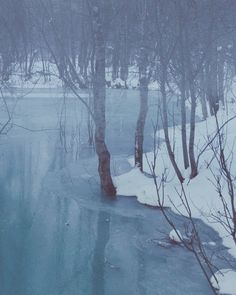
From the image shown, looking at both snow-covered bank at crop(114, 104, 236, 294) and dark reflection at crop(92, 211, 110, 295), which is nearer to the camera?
dark reflection at crop(92, 211, 110, 295)

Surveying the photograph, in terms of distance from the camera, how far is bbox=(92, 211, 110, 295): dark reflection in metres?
7.30

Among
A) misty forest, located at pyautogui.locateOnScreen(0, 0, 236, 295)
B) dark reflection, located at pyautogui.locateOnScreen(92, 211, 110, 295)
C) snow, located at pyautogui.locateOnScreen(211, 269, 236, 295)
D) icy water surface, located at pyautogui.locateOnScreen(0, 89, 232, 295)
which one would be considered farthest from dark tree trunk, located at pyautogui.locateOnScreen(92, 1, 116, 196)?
snow, located at pyautogui.locateOnScreen(211, 269, 236, 295)

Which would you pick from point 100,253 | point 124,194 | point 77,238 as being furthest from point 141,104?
point 100,253

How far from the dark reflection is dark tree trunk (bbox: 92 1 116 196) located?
4.30 feet

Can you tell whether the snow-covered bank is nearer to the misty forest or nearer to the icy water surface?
the misty forest

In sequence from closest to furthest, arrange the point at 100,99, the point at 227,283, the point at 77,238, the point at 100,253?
the point at 227,283 → the point at 100,253 → the point at 77,238 → the point at 100,99

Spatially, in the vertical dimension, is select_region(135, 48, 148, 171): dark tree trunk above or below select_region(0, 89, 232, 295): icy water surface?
above

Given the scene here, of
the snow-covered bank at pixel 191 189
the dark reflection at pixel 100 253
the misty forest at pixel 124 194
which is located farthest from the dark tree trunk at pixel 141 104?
the dark reflection at pixel 100 253

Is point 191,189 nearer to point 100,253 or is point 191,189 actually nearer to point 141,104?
point 141,104

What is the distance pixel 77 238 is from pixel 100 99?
3495mm

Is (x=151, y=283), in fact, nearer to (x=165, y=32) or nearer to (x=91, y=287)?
(x=91, y=287)

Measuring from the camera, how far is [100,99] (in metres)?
11.2

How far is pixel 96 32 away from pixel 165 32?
204 cm

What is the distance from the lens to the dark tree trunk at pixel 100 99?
36.4 feet
